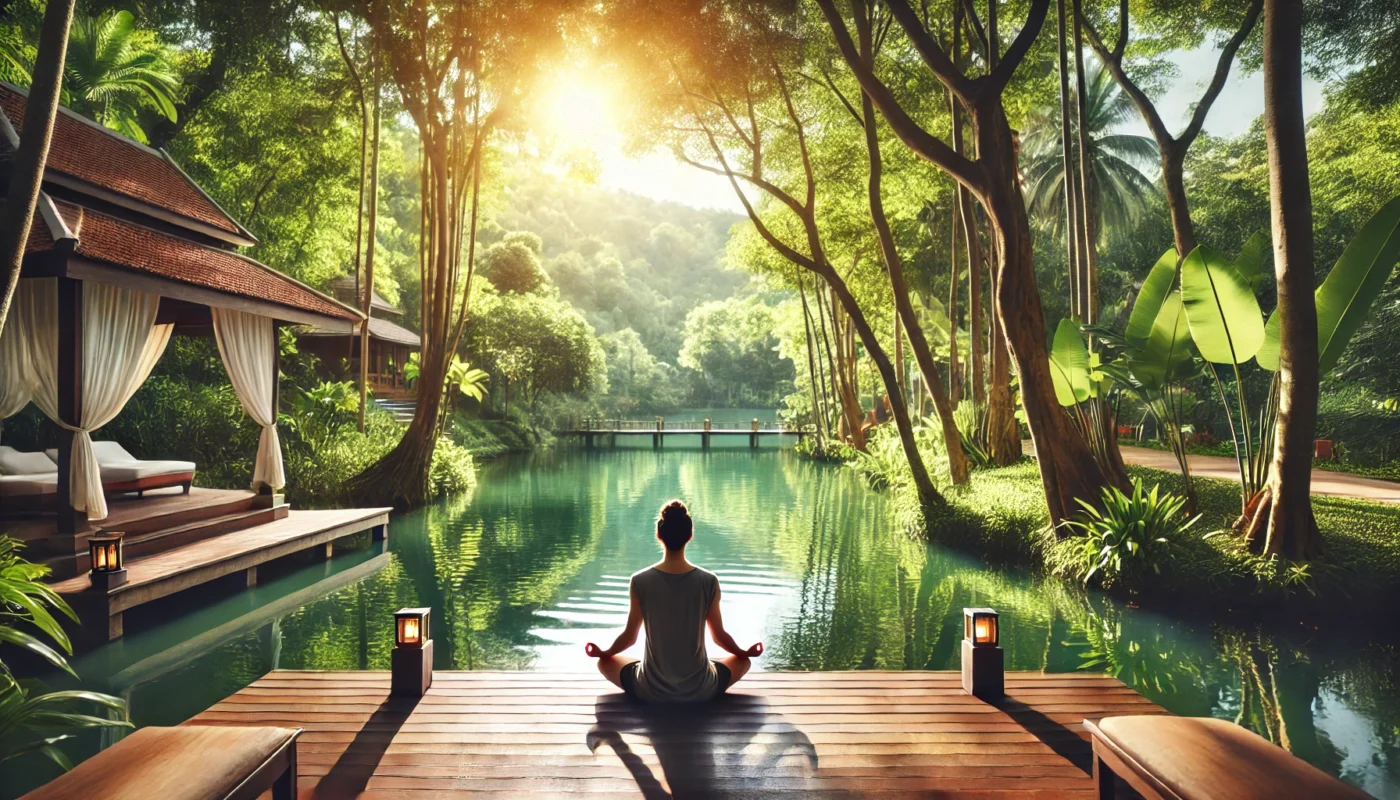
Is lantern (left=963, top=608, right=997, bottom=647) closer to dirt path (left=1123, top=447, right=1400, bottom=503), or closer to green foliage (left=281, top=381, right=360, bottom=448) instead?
dirt path (left=1123, top=447, right=1400, bottom=503)

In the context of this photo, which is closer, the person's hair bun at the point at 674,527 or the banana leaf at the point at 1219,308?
the person's hair bun at the point at 674,527

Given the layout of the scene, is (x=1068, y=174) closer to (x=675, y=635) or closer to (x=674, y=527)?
(x=674, y=527)

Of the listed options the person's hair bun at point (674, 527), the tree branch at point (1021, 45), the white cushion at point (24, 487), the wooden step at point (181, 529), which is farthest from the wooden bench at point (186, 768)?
the tree branch at point (1021, 45)

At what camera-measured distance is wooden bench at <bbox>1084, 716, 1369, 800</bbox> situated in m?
2.47

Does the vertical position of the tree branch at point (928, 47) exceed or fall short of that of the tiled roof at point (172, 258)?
it exceeds it

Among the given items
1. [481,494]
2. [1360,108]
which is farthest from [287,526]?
[1360,108]

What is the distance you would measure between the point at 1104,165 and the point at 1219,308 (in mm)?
19895

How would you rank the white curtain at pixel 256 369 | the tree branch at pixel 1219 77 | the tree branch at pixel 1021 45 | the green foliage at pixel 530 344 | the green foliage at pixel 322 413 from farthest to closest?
the green foliage at pixel 530 344, the green foliage at pixel 322 413, the tree branch at pixel 1219 77, the white curtain at pixel 256 369, the tree branch at pixel 1021 45

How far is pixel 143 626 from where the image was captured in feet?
22.7

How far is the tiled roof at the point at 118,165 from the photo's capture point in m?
8.30

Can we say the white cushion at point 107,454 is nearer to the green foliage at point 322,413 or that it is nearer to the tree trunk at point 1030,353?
the green foliage at point 322,413

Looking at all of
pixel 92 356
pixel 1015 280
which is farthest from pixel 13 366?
pixel 1015 280

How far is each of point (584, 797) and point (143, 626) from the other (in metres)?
5.69

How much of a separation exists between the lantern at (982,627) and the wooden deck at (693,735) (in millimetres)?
298
